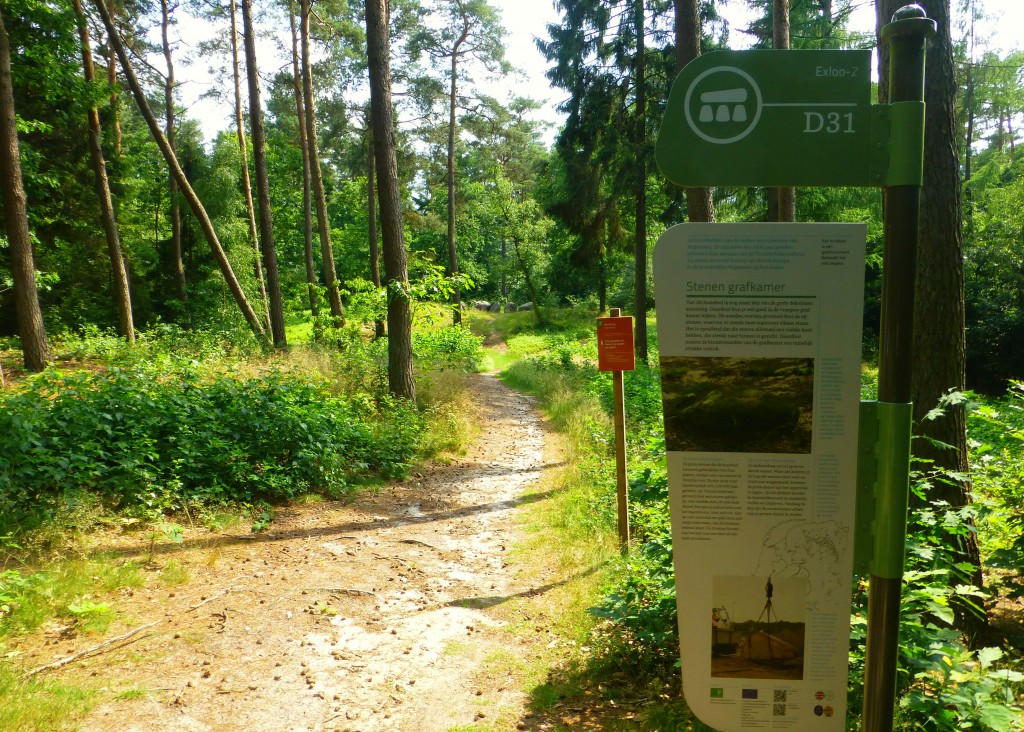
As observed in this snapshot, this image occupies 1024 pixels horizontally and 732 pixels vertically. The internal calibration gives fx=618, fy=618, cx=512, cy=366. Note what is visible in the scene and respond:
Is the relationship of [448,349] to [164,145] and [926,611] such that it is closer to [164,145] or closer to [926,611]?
[164,145]

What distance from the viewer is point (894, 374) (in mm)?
1660

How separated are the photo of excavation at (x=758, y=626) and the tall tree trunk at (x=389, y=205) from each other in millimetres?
8670

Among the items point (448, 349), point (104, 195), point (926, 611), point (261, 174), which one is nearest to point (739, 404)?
point (926, 611)

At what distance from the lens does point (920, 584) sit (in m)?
2.74

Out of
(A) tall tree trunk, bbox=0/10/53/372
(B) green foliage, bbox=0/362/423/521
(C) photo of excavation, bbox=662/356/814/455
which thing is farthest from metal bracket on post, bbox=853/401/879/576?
(A) tall tree trunk, bbox=0/10/53/372

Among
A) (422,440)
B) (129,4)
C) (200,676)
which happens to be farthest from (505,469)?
(129,4)

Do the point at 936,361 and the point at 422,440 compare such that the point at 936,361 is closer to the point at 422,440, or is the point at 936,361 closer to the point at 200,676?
the point at 200,676

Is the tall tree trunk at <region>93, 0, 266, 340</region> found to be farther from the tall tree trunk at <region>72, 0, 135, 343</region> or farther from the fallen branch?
the fallen branch

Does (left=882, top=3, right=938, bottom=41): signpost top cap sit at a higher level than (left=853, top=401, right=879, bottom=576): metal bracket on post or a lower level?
higher

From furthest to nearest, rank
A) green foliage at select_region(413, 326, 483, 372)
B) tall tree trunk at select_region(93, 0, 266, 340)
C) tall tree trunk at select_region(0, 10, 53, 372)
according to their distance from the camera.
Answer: green foliage at select_region(413, 326, 483, 372)
tall tree trunk at select_region(93, 0, 266, 340)
tall tree trunk at select_region(0, 10, 53, 372)

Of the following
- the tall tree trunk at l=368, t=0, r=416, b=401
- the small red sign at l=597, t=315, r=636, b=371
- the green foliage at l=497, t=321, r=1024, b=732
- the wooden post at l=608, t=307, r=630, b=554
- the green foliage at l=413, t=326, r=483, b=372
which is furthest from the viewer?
the green foliage at l=413, t=326, r=483, b=372

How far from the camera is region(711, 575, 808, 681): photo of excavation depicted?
1787 millimetres

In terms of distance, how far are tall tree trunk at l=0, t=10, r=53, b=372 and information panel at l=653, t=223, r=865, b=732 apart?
11716 millimetres

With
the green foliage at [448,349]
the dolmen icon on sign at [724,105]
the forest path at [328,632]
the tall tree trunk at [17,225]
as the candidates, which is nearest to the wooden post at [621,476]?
the forest path at [328,632]
